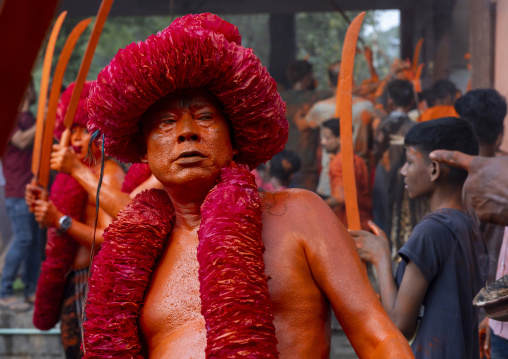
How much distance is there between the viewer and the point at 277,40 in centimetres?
599

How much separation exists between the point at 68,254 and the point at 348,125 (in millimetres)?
2266

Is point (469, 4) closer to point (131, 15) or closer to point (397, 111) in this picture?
point (397, 111)

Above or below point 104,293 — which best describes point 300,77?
above

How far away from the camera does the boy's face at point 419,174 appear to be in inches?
114

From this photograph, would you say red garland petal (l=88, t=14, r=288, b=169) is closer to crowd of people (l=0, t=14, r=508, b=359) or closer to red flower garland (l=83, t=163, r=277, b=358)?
crowd of people (l=0, t=14, r=508, b=359)

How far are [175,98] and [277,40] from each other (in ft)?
14.1

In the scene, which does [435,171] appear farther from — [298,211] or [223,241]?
[223,241]

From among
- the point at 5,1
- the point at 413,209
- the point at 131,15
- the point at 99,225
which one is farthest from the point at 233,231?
the point at 131,15

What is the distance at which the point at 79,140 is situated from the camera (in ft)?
13.6

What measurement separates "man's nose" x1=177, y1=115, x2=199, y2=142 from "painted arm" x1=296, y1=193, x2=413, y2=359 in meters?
0.36

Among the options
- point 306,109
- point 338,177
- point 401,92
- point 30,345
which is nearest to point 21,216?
point 30,345

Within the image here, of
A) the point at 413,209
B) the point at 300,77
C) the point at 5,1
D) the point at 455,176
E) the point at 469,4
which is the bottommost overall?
the point at 413,209

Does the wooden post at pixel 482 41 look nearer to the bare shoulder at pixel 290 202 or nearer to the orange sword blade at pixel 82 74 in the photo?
the orange sword blade at pixel 82 74

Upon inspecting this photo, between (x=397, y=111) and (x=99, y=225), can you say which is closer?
(x=99, y=225)
